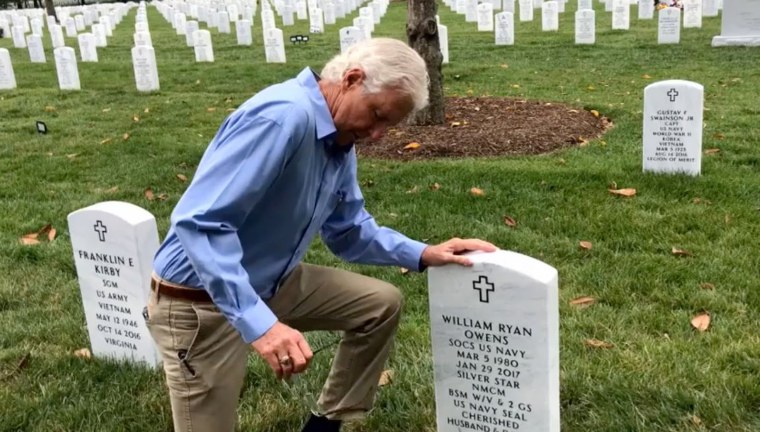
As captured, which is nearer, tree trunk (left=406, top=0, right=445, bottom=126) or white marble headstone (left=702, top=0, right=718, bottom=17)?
tree trunk (left=406, top=0, right=445, bottom=126)

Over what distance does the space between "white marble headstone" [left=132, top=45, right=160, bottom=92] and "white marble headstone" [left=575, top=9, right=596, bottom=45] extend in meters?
8.90

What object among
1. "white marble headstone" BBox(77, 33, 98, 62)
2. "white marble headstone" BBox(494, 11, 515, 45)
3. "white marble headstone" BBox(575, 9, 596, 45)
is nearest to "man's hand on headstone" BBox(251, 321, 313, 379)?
"white marble headstone" BBox(575, 9, 596, 45)

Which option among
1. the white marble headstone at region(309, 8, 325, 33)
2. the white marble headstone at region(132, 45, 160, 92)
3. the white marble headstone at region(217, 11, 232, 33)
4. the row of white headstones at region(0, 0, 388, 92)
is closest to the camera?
the white marble headstone at region(132, 45, 160, 92)

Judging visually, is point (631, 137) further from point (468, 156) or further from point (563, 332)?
point (563, 332)

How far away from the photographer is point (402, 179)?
617 centimetres

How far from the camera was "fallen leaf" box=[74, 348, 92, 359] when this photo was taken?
12.0 feet

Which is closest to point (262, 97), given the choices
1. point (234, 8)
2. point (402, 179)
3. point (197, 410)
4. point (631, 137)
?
point (197, 410)

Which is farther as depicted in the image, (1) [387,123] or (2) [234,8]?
(2) [234,8]

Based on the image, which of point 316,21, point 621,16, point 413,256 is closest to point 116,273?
point 413,256

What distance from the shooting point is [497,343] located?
2.53m

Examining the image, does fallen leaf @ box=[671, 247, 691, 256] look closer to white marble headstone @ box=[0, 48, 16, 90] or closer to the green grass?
the green grass

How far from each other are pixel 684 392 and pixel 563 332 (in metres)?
0.72

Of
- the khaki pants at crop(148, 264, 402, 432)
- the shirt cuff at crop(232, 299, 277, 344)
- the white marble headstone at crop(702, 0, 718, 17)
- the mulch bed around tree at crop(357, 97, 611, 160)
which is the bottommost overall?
the mulch bed around tree at crop(357, 97, 611, 160)

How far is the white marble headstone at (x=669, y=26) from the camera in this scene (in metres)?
14.9
